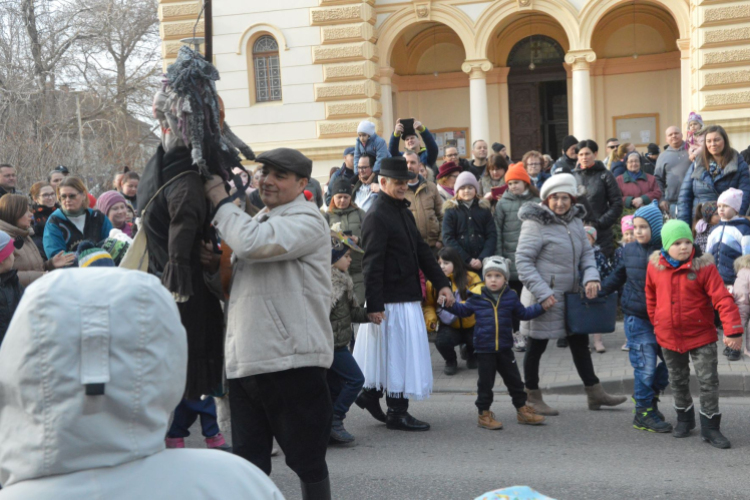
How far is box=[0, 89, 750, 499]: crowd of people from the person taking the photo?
3914 millimetres

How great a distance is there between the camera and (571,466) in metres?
5.71

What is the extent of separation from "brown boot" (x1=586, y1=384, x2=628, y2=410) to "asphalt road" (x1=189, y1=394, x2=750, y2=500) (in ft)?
0.26

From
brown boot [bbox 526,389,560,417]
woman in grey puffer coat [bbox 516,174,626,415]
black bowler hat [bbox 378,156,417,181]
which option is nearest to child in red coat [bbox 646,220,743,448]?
woman in grey puffer coat [bbox 516,174,626,415]

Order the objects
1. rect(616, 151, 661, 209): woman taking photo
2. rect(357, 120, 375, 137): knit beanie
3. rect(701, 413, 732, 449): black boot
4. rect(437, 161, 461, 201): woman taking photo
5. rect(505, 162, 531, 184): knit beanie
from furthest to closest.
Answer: rect(616, 151, 661, 209): woman taking photo < rect(357, 120, 375, 137): knit beanie < rect(437, 161, 461, 201): woman taking photo < rect(505, 162, 531, 184): knit beanie < rect(701, 413, 732, 449): black boot

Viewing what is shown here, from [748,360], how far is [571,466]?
3.49 meters

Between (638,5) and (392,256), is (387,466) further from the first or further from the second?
(638,5)

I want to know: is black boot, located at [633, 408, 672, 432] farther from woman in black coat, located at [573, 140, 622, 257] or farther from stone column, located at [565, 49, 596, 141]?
stone column, located at [565, 49, 596, 141]

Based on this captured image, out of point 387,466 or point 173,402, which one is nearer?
point 173,402

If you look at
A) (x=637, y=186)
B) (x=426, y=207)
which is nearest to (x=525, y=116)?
(x=637, y=186)

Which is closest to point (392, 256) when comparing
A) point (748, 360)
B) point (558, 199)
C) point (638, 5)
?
point (558, 199)

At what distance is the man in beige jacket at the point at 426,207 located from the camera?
971 centimetres

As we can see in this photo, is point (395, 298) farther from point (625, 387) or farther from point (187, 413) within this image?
point (625, 387)

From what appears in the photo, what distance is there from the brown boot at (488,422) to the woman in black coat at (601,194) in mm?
4055

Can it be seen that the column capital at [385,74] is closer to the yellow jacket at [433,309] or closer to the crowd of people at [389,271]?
the crowd of people at [389,271]
